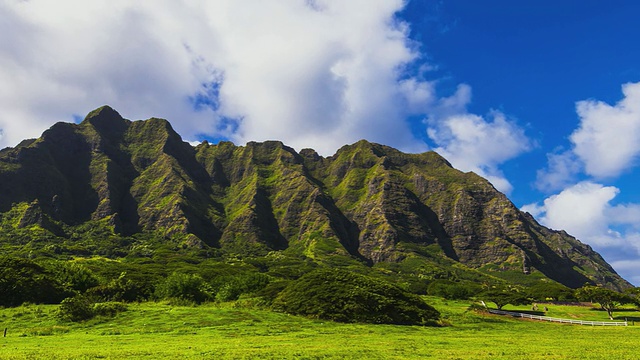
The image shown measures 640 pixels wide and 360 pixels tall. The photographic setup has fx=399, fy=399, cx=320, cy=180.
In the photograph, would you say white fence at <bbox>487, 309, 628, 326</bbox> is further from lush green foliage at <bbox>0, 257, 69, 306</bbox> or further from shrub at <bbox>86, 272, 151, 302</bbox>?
lush green foliage at <bbox>0, 257, 69, 306</bbox>

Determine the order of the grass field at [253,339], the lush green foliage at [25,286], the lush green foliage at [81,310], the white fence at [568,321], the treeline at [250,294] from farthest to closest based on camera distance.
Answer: the white fence at [568,321]
the lush green foliage at [25,286]
the treeline at [250,294]
the lush green foliage at [81,310]
the grass field at [253,339]

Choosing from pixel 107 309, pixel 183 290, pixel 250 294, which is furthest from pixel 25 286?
pixel 250 294

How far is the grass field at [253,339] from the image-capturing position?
33.2m

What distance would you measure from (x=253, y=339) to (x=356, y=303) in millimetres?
27401

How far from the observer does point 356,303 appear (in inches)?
2655

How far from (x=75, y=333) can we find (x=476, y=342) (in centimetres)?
4865

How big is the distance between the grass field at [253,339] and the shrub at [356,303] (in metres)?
4.06

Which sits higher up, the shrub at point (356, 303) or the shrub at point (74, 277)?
the shrub at point (356, 303)

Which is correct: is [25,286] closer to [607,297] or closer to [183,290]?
[183,290]

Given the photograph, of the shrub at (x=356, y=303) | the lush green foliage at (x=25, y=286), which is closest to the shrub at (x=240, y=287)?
the shrub at (x=356, y=303)

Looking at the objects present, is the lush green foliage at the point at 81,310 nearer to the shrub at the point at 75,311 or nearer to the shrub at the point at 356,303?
the shrub at the point at 75,311

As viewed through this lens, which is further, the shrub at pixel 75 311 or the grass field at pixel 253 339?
the shrub at pixel 75 311

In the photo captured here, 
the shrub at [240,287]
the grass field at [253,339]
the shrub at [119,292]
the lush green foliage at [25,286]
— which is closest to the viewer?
the grass field at [253,339]

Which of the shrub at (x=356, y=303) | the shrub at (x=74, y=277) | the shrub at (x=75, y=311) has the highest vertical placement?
the shrub at (x=356, y=303)
